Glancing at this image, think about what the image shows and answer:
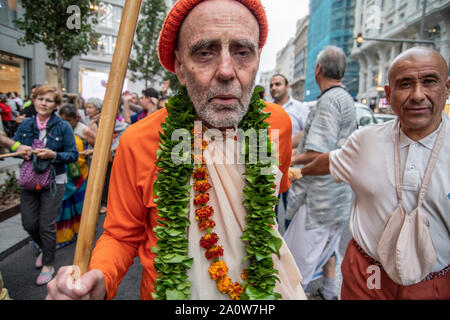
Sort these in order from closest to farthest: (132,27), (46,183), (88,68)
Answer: (132,27) < (46,183) < (88,68)

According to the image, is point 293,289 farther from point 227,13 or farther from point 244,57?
point 227,13

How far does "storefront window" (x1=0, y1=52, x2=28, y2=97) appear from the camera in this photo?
1217 cm

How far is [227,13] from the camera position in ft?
4.43

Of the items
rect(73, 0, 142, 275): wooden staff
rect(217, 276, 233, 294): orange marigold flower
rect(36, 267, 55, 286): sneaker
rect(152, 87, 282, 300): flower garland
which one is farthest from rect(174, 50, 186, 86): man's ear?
rect(36, 267, 55, 286): sneaker

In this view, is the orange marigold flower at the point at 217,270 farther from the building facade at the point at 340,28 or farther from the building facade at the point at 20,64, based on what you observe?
the building facade at the point at 340,28

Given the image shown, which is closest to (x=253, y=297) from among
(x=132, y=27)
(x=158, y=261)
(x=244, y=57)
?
(x=158, y=261)

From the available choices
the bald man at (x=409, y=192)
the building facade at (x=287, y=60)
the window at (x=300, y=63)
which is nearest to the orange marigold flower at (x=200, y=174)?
the bald man at (x=409, y=192)

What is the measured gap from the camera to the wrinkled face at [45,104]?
370 cm

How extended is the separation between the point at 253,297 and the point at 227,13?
47.2 inches

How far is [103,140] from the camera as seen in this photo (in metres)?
1.18

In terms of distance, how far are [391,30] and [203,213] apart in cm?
3325

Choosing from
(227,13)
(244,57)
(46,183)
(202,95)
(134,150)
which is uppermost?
(227,13)

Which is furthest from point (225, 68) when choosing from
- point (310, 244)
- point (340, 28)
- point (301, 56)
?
point (301, 56)

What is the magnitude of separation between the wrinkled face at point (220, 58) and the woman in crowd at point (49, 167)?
9.73 feet
